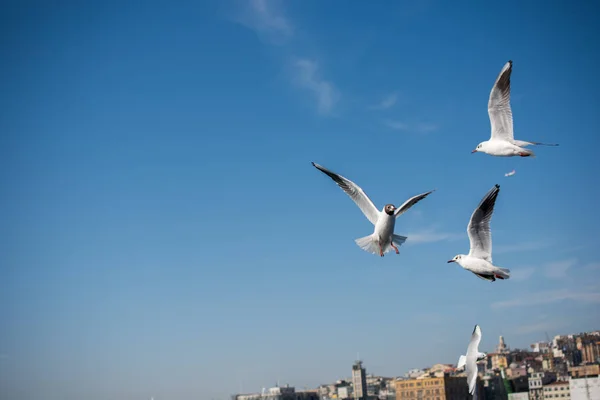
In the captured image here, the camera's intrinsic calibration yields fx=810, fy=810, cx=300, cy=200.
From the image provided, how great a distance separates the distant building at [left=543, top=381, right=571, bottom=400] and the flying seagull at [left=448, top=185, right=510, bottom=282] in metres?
75.8

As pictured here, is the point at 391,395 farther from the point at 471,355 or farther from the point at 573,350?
the point at 471,355

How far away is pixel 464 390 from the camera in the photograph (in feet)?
316

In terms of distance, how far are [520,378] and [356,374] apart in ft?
112

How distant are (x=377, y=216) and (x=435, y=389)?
259ft

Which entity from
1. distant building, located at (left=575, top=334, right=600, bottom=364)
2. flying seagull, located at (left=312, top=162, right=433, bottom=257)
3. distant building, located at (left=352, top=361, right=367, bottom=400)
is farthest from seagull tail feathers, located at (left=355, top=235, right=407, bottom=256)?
distant building, located at (left=352, top=361, right=367, bottom=400)

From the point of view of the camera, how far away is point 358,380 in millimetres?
127438

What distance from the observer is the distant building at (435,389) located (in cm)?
9294

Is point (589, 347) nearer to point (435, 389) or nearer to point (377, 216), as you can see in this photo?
point (435, 389)

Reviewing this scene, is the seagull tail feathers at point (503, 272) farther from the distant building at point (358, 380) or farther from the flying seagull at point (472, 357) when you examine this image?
the distant building at point (358, 380)

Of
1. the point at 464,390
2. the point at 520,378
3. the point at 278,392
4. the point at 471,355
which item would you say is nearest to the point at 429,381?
the point at 464,390

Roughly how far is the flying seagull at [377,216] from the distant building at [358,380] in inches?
4361

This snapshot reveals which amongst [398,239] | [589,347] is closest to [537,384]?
[589,347]

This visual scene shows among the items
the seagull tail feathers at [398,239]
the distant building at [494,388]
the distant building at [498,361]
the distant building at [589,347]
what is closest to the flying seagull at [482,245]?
the seagull tail feathers at [398,239]

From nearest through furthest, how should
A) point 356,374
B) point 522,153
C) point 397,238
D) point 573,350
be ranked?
point 522,153 < point 397,238 < point 573,350 < point 356,374
